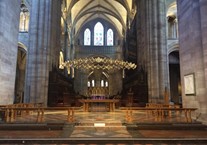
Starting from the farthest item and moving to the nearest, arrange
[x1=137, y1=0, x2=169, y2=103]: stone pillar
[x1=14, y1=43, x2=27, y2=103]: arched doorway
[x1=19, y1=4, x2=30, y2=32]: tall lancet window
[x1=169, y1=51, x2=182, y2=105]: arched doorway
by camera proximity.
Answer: [x1=169, y1=51, x2=182, y2=105]: arched doorway < [x1=14, y1=43, x2=27, y2=103]: arched doorway < [x1=19, y1=4, x2=30, y2=32]: tall lancet window < [x1=137, y1=0, x2=169, y2=103]: stone pillar

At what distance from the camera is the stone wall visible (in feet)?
24.7

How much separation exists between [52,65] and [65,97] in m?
3.15

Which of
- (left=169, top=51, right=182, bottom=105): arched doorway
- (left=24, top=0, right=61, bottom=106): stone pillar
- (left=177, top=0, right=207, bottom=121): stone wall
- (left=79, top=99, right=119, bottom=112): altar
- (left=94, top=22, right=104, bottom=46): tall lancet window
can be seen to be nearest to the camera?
(left=177, top=0, right=207, bottom=121): stone wall

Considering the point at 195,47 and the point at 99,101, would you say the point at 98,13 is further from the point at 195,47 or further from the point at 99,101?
the point at 195,47

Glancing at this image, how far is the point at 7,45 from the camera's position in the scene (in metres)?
8.27

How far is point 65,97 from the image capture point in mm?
14797

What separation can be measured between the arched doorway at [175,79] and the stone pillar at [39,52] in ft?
48.4

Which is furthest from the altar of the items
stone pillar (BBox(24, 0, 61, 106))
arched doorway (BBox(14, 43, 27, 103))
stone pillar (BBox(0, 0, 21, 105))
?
arched doorway (BBox(14, 43, 27, 103))

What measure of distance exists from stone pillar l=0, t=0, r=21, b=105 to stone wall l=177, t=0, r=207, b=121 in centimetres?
820

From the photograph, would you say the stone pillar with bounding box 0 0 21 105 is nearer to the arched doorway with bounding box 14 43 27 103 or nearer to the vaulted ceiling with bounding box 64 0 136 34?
the arched doorway with bounding box 14 43 27 103

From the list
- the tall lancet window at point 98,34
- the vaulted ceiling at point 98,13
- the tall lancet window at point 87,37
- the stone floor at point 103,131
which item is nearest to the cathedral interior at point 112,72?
the stone floor at point 103,131

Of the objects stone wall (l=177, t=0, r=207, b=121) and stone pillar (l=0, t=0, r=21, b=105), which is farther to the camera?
stone pillar (l=0, t=0, r=21, b=105)

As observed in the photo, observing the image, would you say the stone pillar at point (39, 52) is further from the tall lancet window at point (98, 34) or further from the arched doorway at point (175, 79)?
the tall lancet window at point (98, 34)

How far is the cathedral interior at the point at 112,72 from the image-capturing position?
21.5 feet
